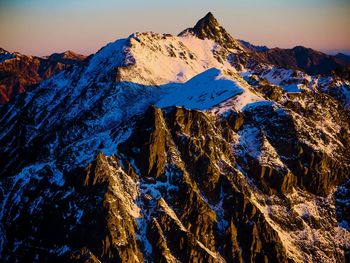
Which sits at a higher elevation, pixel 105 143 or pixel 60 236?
pixel 105 143

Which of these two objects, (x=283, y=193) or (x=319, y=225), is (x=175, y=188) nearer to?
(x=283, y=193)

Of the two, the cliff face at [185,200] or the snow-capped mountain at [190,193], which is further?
the snow-capped mountain at [190,193]

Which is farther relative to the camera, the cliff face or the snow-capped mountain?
the snow-capped mountain

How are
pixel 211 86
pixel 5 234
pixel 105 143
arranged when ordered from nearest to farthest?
pixel 5 234, pixel 105 143, pixel 211 86

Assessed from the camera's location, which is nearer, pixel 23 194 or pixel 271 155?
pixel 23 194

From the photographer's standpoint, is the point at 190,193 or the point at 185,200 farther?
the point at 190,193

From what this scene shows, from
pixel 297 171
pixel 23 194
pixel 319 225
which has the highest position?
pixel 23 194

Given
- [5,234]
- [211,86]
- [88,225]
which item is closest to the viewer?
[88,225]

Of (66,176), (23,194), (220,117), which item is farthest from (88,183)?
(220,117)

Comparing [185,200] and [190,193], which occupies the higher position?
[190,193]

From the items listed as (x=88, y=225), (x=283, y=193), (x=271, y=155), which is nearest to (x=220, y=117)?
(x=271, y=155)
